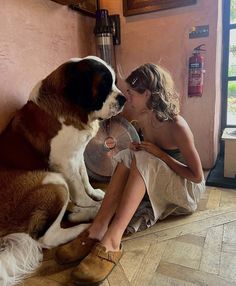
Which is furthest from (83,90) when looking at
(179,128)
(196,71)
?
(196,71)

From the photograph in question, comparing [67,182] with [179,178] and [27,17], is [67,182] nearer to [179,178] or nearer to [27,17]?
[179,178]

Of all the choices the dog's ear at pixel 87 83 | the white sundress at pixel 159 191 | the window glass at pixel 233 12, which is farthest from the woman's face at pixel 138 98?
the window glass at pixel 233 12

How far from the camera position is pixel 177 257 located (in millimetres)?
1074

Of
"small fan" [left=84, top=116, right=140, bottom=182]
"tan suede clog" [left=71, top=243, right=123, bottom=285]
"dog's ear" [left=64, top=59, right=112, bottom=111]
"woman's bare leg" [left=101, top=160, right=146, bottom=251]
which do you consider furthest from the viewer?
"small fan" [left=84, top=116, right=140, bottom=182]

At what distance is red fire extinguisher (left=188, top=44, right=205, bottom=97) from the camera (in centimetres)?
174

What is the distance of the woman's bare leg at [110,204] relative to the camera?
1160mm

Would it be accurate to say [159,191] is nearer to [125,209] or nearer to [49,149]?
[125,209]

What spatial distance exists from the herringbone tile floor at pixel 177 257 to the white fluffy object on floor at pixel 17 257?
1.4 inches

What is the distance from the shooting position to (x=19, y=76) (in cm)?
144

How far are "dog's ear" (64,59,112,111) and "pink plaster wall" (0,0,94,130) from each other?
14.3 inches

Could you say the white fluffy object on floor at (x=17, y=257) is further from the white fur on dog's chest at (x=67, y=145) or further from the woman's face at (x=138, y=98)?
the woman's face at (x=138, y=98)

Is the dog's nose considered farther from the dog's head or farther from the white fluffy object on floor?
the white fluffy object on floor

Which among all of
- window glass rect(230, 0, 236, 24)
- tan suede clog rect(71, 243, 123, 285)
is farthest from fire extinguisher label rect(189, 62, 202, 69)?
tan suede clog rect(71, 243, 123, 285)

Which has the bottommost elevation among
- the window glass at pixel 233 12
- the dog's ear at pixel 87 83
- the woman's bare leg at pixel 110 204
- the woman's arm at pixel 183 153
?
the woman's bare leg at pixel 110 204
